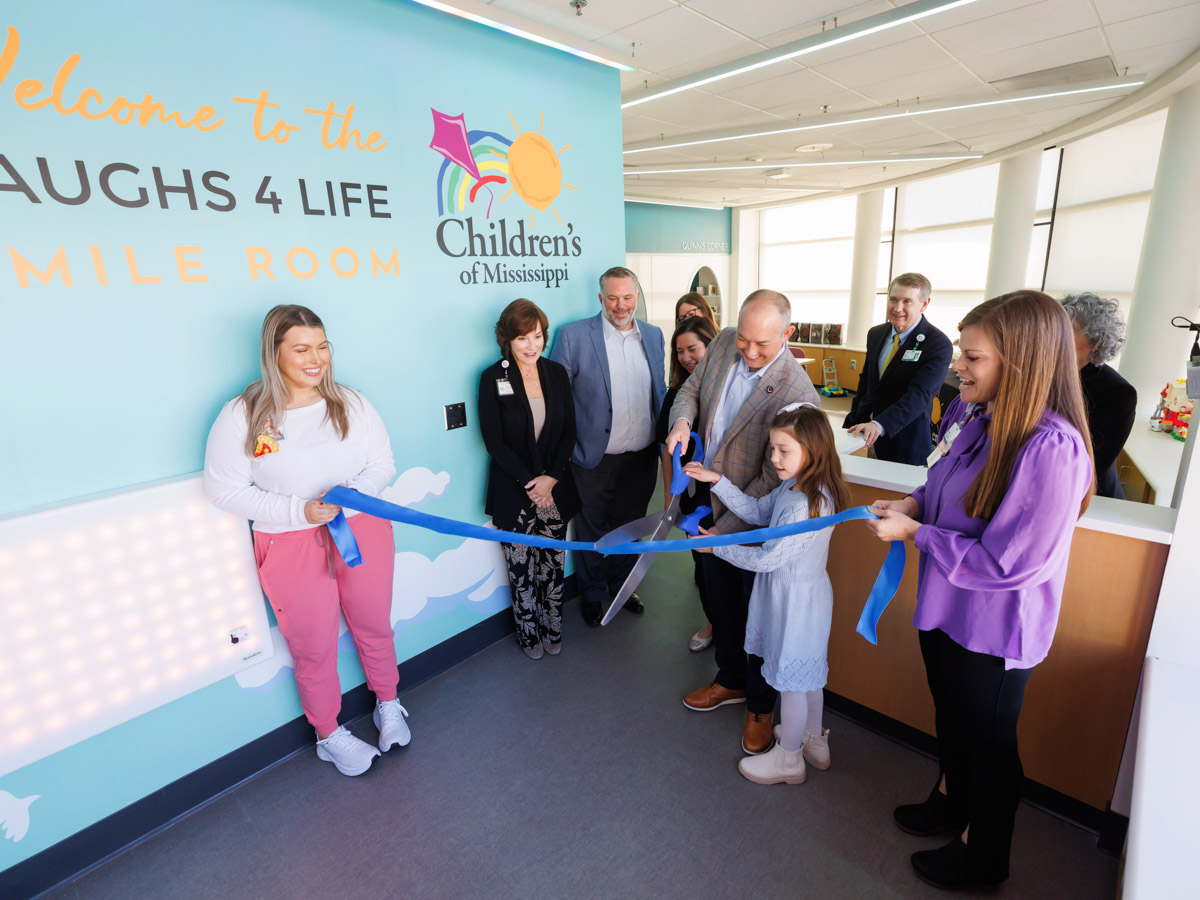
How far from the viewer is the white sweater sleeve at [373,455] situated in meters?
2.26

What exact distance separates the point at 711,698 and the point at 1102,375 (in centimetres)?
201

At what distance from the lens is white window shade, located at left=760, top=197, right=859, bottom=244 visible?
11891 millimetres

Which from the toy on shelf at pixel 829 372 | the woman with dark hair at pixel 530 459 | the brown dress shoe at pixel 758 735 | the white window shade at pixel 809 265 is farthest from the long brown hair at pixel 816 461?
the white window shade at pixel 809 265

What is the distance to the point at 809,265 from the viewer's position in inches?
505

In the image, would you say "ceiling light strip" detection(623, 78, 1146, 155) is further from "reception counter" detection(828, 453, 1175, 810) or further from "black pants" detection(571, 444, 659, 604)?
"reception counter" detection(828, 453, 1175, 810)

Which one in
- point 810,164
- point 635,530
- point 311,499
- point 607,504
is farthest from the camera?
point 810,164

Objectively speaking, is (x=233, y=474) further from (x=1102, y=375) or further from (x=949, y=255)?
(x=949, y=255)

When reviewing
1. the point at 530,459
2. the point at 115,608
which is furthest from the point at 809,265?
the point at 115,608

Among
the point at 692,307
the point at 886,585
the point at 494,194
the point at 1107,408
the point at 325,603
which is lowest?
the point at 325,603

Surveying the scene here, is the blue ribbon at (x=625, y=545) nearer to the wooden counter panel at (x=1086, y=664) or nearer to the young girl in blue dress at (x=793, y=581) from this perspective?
the young girl in blue dress at (x=793, y=581)

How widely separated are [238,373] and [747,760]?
7.74 ft

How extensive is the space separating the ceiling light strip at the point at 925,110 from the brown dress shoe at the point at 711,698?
560 cm

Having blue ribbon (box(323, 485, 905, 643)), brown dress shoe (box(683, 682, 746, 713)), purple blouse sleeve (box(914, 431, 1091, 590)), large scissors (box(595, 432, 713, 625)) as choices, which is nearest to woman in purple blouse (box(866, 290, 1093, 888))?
purple blouse sleeve (box(914, 431, 1091, 590))

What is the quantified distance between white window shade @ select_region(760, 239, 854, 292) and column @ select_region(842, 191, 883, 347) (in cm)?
63
